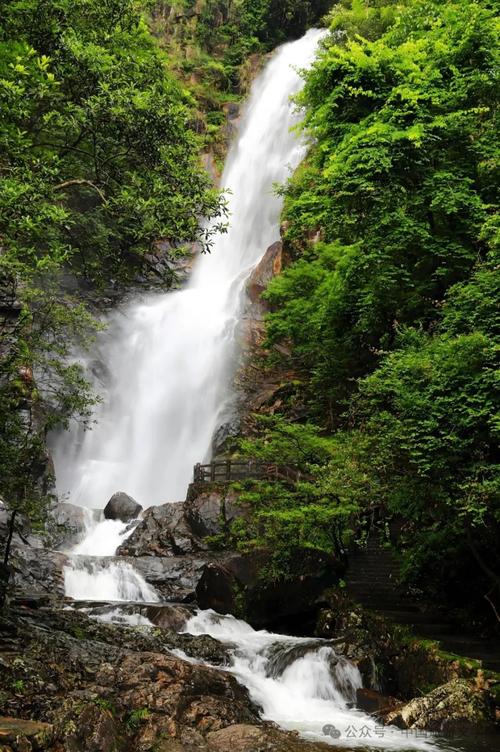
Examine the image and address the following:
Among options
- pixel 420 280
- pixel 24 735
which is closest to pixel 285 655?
pixel 24 735

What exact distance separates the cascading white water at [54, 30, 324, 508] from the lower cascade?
61 millimetres

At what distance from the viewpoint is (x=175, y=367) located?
96.8ft

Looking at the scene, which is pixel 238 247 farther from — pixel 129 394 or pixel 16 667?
pixel 16 667

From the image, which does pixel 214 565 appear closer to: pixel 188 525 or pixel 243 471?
pixel 188 525

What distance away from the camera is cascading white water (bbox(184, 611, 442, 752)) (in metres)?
8.08

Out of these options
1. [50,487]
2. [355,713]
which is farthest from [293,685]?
[50,487]

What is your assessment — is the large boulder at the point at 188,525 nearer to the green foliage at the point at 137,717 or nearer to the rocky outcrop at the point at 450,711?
the rocky outcrop at the point at 450,711

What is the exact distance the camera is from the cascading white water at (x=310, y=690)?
808cm

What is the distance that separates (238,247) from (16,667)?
30.2 meters

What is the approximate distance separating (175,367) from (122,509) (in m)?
9.45

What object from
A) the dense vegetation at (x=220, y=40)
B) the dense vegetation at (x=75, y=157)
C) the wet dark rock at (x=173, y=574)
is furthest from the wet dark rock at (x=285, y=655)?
the dense vegetation at (x=220, y=40)

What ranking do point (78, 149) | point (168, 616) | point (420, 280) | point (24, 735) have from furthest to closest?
point (420, 280)
point (168, 616)
point (78, 149)
point (24, 735)

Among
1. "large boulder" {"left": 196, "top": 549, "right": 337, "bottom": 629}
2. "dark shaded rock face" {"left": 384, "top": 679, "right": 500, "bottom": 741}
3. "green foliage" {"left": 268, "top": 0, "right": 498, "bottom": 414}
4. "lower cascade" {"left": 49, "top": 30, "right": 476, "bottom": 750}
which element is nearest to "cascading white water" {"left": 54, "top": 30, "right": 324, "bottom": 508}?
"lower cascade" {"left": 49, "top": 30, "right": 476, "bottom": 750}

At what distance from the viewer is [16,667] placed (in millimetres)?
7457
